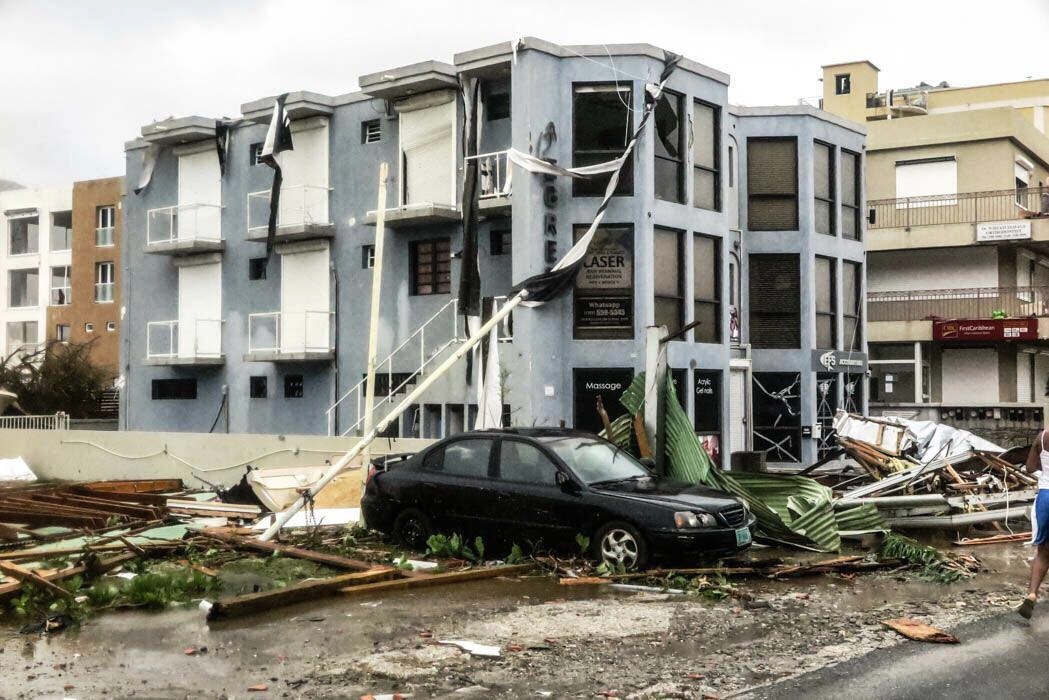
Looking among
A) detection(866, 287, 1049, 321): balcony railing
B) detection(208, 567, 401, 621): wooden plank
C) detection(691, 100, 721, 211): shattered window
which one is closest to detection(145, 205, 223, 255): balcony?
detection(691, 100, 721, 211): shattered window

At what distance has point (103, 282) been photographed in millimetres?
54188

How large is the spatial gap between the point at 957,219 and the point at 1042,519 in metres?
28.7

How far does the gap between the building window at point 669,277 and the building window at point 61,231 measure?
4189cm

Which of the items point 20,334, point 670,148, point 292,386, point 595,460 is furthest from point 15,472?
point 20,334

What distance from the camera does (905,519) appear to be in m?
15.8

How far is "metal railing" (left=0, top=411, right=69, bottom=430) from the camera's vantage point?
3150 centimetres

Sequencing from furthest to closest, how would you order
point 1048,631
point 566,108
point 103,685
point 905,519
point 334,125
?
point 334,125 → point 566,108 → point 905,519 → point 1048,631 → point 103,685

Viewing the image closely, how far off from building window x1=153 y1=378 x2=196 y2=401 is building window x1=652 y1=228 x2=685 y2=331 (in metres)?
13.7

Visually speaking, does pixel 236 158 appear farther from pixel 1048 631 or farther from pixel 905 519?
pixel 1048 631

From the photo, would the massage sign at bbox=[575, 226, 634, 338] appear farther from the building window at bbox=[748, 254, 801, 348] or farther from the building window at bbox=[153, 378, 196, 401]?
the building window at bbox=[153, 378, 196, 401]

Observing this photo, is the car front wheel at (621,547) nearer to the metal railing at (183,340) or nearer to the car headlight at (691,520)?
the car headlight at (691,520)

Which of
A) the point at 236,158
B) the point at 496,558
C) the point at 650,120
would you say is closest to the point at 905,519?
the point at 496,558

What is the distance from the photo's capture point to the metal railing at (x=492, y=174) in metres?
23.3

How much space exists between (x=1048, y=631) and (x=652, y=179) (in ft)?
49.2
